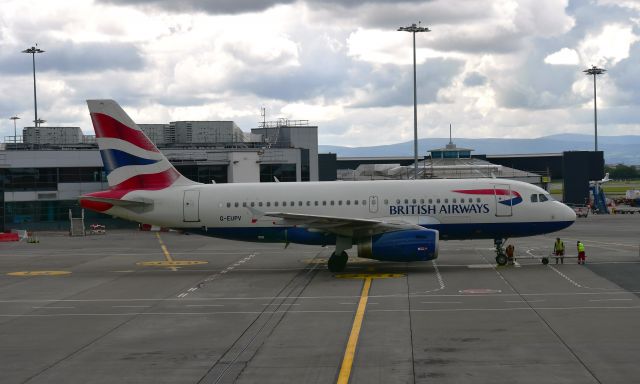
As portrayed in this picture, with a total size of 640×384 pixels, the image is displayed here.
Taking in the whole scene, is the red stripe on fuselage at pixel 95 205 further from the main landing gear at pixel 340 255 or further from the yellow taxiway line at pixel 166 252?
the main landing gear at pixel 340 255

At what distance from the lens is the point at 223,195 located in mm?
45281

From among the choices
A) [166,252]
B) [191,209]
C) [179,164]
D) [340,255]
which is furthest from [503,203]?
[179,164]

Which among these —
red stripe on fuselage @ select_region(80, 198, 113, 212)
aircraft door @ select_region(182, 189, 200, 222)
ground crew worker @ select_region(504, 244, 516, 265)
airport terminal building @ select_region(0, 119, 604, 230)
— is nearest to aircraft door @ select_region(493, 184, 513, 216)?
ground crew worker @ select_region(504, 244, 516, 265)

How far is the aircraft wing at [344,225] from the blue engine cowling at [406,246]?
20.1 inches

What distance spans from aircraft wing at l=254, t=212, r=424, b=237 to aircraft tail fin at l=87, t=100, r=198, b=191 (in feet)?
28.8

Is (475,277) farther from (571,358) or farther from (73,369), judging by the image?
(73,369)

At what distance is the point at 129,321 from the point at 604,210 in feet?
279

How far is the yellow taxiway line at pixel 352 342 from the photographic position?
20.5 metres

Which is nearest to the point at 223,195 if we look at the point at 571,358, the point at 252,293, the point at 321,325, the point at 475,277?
the point at 252,293

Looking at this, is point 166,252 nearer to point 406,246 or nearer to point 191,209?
point 191,209

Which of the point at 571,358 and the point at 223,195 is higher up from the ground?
the point at 223,195

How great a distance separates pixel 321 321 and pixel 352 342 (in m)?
4.04

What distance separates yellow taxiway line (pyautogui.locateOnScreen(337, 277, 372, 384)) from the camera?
2053 cm

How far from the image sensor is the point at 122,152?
1807 inches
